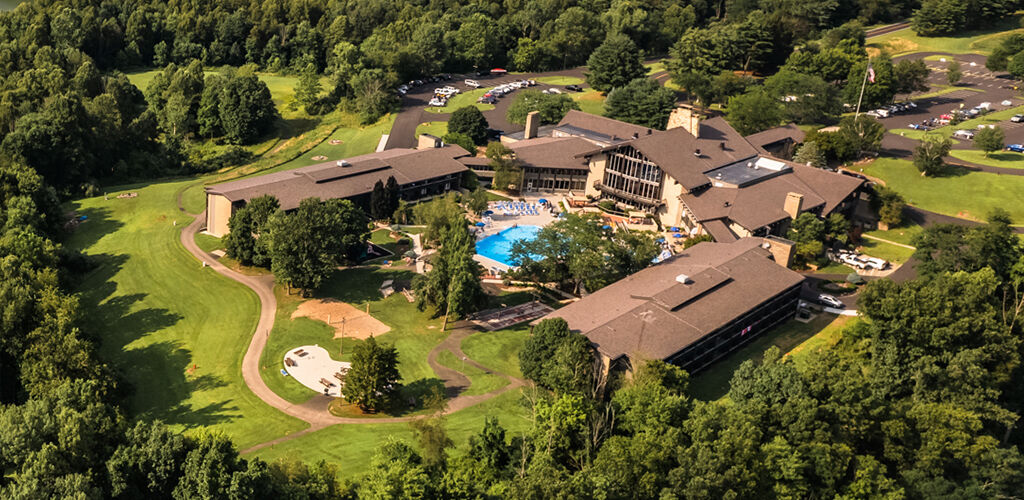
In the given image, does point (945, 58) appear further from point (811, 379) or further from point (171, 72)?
point (171, 72)

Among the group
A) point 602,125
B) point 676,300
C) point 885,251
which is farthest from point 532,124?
point 676,300

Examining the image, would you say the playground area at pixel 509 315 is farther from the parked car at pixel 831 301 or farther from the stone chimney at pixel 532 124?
the stone chimney at pixel 532 124

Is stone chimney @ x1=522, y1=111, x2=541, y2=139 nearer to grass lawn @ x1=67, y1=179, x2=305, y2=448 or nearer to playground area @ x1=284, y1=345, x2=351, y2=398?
grass lawn @ x1=67, y1=179, x2=305, y2=448

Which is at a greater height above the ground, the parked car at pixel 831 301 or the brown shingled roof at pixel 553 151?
the brown shingled roof at pixel 553 151

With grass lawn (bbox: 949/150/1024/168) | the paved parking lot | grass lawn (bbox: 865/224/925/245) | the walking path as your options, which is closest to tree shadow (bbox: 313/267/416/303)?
the walking path

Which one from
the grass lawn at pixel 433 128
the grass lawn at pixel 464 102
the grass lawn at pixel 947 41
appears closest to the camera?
the grass lawn at pixel 433 128

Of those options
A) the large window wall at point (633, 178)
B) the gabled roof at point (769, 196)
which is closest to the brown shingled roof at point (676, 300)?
the gabled roof at point (769, 196)
